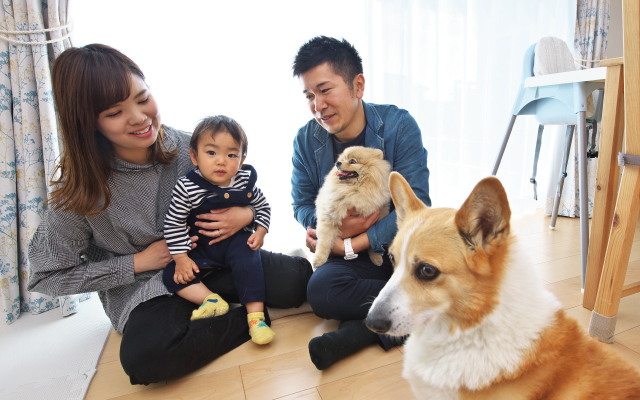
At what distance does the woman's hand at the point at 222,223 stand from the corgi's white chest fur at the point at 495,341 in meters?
0.97

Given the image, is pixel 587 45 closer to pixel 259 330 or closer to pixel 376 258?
pixel 376 258

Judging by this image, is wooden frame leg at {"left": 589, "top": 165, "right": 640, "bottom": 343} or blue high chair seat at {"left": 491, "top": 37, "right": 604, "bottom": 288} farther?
blue high chair seat at {"left": 491, "top": 37, "right": 604, "bottom": 288}

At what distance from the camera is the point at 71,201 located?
128 centimetres

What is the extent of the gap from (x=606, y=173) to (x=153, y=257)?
198 cm

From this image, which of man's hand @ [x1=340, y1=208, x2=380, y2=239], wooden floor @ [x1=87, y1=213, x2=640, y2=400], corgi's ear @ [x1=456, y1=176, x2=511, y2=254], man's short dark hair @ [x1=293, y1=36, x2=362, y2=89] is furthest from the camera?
man's hand @ [x1=340, y1=208, x2=380, y2=239]

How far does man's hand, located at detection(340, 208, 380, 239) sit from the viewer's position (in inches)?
60.9

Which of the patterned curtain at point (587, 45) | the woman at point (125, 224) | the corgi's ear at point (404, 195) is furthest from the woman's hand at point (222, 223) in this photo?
the patterned curtain at point (587, 45)

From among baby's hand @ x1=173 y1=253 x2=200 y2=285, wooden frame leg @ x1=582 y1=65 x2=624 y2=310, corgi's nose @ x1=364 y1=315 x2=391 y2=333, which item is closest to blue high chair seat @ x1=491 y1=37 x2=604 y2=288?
wooden frame leg @ x1=582 y1=65 x2=624 y2=310

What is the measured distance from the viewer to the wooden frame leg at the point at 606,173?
1405mm

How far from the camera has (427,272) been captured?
2.72ft

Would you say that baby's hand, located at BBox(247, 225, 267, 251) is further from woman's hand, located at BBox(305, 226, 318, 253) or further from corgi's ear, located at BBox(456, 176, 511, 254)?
corgi's ear, located at BBox(456, 176, 511, 254)

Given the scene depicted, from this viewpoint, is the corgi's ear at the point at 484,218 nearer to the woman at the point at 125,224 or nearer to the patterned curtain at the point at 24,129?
the woman at the point at 125,224

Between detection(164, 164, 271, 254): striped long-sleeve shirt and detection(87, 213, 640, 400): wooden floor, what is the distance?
0.50m

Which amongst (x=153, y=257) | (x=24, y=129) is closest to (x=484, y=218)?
(x=153, y=257)
